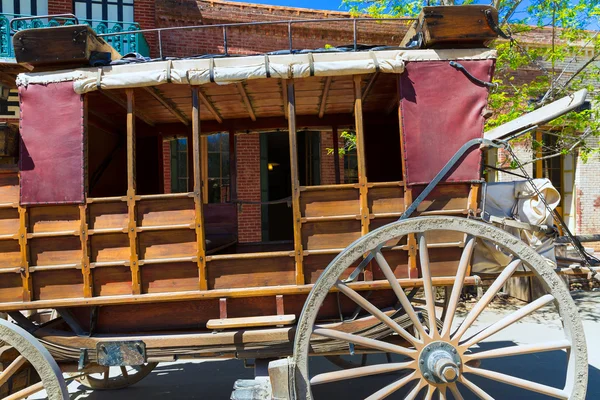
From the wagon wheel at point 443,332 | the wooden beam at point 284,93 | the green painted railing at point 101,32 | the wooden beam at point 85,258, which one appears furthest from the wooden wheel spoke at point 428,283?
the green painted railing at point 101,32

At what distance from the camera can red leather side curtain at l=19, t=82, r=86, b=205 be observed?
10.5ft

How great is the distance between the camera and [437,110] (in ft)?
10.7

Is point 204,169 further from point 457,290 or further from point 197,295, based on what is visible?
point 457,290

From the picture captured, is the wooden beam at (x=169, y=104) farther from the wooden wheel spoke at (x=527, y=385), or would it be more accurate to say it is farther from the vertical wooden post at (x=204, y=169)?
the wooden wheel spoke at (x=527, y=385)

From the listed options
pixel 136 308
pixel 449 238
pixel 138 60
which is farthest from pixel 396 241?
pixel 138 60

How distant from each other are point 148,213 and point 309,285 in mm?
1319

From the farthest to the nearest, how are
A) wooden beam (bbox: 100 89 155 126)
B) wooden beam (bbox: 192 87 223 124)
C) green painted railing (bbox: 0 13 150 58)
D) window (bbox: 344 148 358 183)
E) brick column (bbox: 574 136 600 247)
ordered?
brick column (bbox: 574 136 600 247), window (bbox: 344 148 358 183), green painted railing (bbox: 0 13 150 58), wooden beam (bbox: 192 87 223 124), wooden beam (bbox: 100 89 155 126)

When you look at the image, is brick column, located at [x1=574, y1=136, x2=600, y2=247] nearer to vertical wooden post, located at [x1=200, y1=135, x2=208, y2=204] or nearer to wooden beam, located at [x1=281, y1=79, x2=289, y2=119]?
wooden beam, located at [x1=281, y1=79, x2=289, y2=119]

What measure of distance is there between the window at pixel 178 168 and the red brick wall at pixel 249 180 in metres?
1.26

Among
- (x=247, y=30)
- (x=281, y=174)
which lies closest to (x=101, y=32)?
(x=247, y=30)

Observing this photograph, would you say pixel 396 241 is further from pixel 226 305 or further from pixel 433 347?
pixel 226 305

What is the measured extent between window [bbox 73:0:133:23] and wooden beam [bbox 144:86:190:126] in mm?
7059

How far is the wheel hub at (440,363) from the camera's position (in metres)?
2.70

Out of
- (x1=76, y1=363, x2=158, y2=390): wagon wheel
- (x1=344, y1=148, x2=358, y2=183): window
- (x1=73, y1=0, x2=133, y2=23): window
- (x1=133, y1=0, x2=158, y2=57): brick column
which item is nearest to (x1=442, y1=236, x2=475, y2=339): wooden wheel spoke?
(x1=76, y1=363, x2=158, y2=390): wagon wheel
